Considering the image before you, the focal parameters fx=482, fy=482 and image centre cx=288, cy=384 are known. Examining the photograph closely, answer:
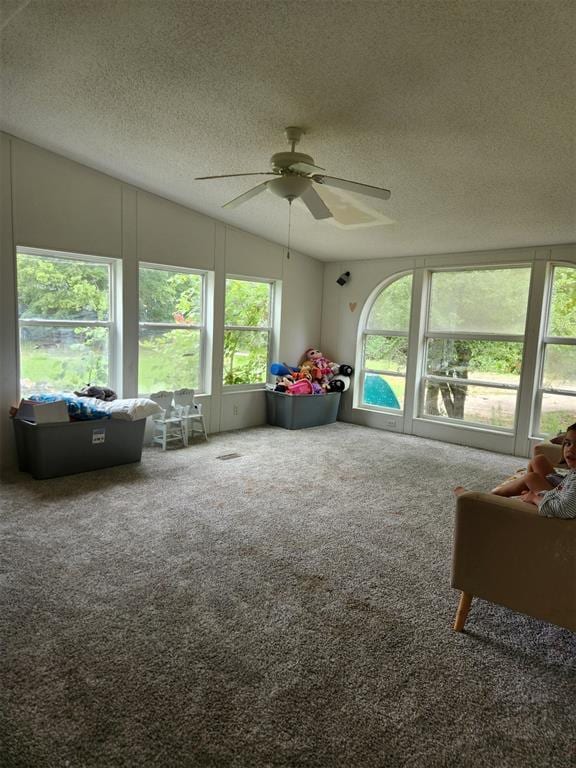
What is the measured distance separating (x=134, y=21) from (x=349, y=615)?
314 centimetres

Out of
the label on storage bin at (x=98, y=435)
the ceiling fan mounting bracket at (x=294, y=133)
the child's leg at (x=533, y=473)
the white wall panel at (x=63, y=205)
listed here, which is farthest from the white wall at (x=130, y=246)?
the child's leg at (x=533, y=473)

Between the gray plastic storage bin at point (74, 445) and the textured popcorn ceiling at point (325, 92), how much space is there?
2.36 meters

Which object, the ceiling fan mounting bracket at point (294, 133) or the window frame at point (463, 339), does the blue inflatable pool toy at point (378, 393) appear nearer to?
the window frame at point (463, 339)

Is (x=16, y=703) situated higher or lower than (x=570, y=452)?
lower

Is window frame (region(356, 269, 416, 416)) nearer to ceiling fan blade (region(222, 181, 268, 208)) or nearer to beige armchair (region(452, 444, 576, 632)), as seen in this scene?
ceiling fan blade (region(222, 181, 268, 208))

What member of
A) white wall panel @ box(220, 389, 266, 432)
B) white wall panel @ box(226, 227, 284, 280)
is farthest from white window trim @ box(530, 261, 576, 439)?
white wall panel @ box(220, 389, 266, 432)

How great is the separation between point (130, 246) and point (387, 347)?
3.54 meters

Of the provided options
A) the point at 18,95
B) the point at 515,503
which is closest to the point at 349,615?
the point at 515,503

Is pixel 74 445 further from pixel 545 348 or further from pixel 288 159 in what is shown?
pixel 545 348

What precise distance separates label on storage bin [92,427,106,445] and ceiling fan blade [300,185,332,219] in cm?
262

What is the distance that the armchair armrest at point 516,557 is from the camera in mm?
1948

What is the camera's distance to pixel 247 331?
6348 mm

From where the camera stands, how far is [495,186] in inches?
A: 150

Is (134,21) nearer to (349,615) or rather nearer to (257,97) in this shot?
(257,97)
